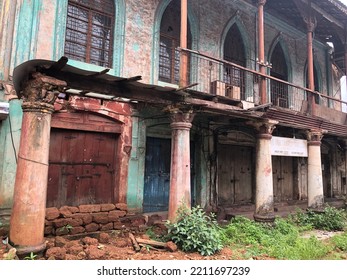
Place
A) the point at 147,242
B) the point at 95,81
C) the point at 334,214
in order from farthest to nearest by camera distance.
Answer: the point at 334,214 → the point at 147,242 → the point at 95,81

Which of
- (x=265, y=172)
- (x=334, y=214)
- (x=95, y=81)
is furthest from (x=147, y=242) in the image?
(x=334, y=214)

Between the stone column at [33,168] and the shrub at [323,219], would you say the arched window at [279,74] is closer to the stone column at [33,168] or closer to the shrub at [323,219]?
the shrub at [323,219]

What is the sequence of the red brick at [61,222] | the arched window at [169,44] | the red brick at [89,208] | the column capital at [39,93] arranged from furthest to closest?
the arched window at [169,44] < the red brick at [89,208] < the red brick at [61,222] < the column capital at [39,93]

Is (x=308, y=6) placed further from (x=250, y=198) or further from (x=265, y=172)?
(x=250, y=198)

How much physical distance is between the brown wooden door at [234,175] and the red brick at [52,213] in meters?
5.70

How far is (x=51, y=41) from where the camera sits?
6.71 meters

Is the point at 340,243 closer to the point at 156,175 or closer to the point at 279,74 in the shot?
the point at 156,175

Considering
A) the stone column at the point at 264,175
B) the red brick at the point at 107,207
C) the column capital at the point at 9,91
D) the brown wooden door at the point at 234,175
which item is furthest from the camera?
the brown wooden door at the point at 234,175

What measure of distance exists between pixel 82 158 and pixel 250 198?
689cm

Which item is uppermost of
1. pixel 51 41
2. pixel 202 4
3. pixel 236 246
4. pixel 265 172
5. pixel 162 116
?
pixel 202 4

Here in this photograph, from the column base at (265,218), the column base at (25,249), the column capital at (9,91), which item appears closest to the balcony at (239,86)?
the column base at (265,218)

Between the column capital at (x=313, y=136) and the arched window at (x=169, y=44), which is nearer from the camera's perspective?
the arched window at (x=169, y=44)

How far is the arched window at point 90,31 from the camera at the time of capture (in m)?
7.23

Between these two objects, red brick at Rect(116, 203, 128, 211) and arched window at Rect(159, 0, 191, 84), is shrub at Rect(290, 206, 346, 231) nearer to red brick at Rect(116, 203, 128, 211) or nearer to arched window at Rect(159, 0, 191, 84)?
red brick at Rect(116, 203, 128, 211)
